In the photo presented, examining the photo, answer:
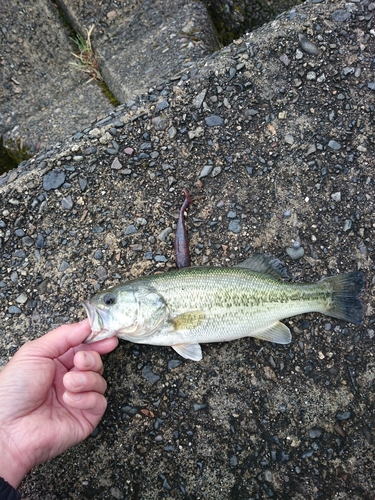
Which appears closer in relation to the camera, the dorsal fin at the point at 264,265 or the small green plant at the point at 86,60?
the dorsal fin at the point at 264,265

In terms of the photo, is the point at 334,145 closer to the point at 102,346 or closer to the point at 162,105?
the point at 162,105

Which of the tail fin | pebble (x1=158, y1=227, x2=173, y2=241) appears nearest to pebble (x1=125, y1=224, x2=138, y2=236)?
pebble (x1=158, y1=227, x2=173, y2=241)

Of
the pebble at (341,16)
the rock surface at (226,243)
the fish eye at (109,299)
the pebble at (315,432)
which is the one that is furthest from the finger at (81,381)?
the pebble at (341,16)

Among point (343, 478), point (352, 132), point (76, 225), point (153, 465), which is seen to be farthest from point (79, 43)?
point (343, 478)

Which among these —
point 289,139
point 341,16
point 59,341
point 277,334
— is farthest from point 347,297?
point 341,16

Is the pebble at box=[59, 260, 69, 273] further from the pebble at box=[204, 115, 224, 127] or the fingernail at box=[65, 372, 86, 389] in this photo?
the pebble at box=[204, 115, 224, 127]

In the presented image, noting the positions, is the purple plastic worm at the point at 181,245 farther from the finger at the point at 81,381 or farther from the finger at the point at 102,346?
the finger at the point at 81,381
